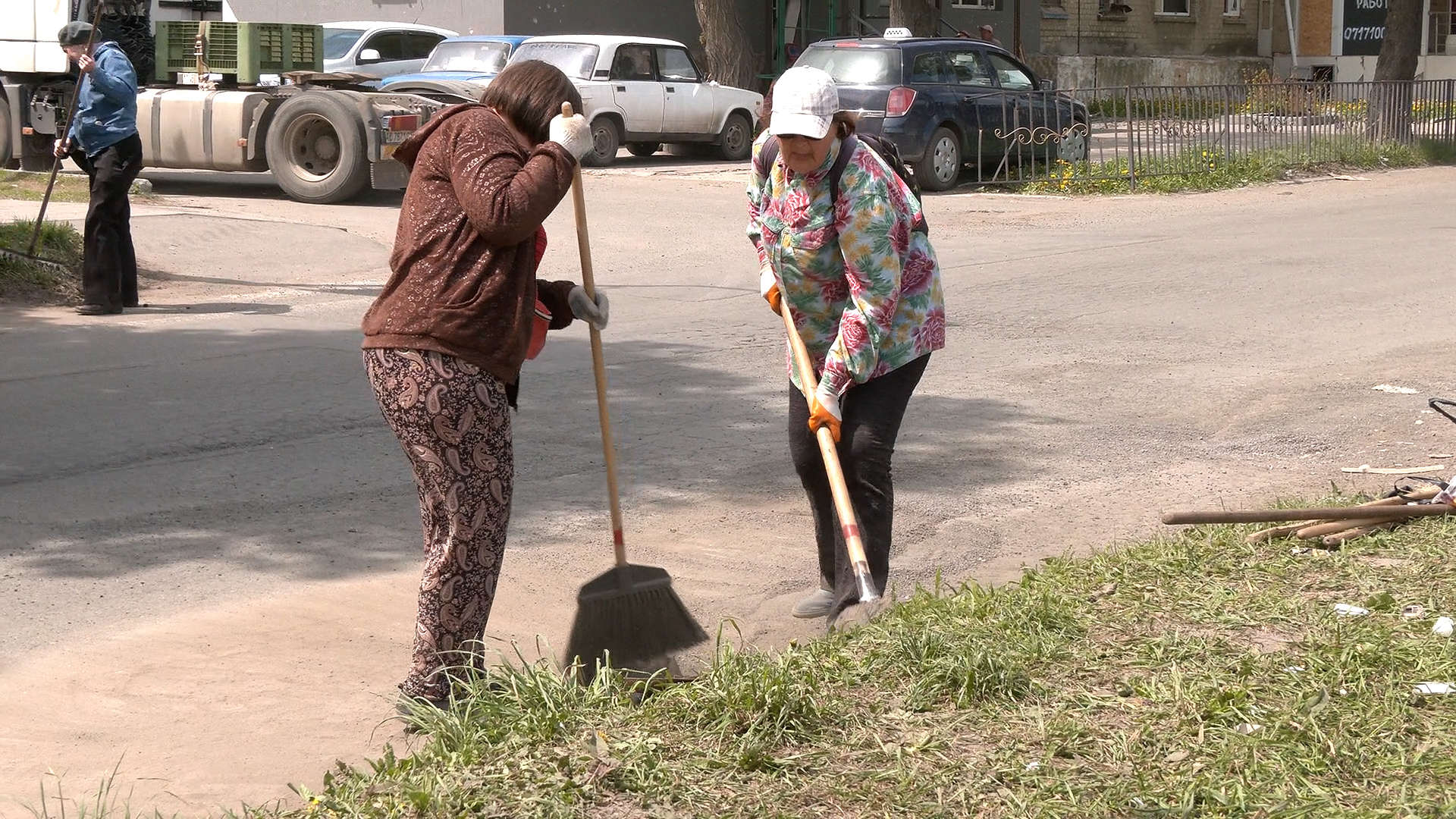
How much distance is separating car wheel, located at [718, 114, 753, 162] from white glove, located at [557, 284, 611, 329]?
61.2 ft

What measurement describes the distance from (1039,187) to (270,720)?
53.8 feet

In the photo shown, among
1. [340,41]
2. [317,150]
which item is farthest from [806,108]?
[340,41]

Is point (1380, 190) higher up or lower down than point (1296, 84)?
lower down

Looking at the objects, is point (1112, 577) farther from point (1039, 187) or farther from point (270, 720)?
point (1039, 187)

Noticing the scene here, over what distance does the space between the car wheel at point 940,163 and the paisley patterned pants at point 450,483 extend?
49.8ft

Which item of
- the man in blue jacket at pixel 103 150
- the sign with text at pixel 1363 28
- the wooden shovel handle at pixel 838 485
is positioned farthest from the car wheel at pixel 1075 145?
the sign with text at pixel 1363 28

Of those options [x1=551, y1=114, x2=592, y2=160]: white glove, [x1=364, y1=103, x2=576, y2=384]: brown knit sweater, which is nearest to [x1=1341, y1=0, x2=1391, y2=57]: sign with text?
[x1=551, y1=114, x2=592, y2=160]: white glove

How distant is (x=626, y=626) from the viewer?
4.34 m

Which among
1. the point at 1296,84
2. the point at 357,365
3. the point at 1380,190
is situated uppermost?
the point at 1296,84

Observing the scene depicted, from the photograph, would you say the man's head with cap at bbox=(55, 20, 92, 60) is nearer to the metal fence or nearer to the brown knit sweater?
the brown knit sweater

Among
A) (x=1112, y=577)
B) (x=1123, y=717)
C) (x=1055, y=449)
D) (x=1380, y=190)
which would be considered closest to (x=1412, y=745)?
(x=1123, y=717)

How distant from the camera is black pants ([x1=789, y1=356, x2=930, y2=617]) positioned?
4641 millimetres

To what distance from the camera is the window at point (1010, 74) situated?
20.1 metres

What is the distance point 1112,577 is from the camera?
4949mm
